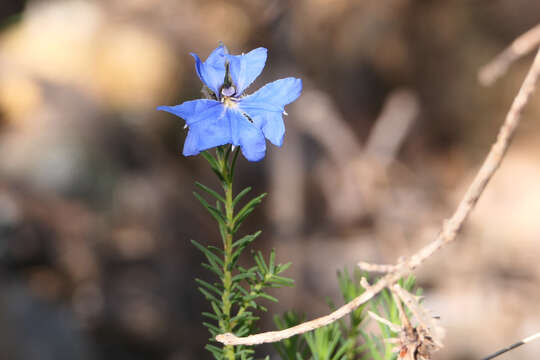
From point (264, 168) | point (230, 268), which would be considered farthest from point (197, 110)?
point (264, 168)

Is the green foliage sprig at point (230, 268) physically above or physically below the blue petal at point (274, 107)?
below

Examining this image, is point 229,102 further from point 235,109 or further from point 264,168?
point 264,168

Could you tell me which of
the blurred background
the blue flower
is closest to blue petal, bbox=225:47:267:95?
the blue flower

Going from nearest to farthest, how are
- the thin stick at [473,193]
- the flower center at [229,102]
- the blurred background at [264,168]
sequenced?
the thin stick at [473,193]
the flower center at [229,102]
the blurred background at [264,168]

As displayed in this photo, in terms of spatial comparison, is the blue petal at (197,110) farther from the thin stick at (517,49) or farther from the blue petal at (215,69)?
the thin stick at (517,49)

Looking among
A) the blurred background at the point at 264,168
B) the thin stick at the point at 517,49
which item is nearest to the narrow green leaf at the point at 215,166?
the thin stick at the point at 517,49

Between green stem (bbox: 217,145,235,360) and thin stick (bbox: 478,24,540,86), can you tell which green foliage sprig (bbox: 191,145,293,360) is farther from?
thin stick (bbox: 478,24,540,86)

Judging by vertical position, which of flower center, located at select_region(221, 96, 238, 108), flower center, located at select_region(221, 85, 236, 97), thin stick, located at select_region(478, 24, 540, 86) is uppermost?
thin stick, located at select_region(478, 24, 540, 86)

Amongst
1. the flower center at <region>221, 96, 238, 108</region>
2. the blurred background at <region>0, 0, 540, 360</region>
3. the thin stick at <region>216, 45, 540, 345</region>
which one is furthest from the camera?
the blurred background at <region>0, 0, 540, 360</region>
